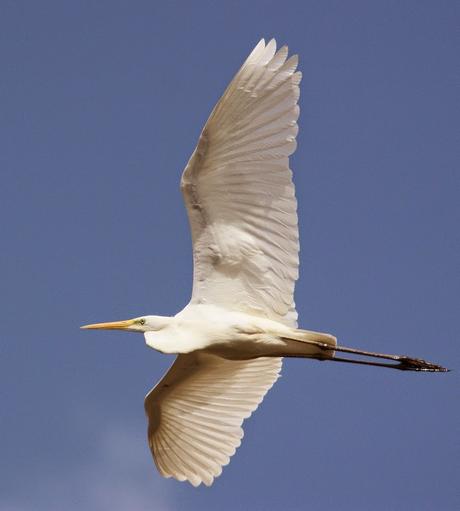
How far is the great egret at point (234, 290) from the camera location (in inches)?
446

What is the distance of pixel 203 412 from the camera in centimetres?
1340

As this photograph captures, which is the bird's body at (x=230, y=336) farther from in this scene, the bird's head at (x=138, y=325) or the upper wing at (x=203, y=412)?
the upper wing at (x=203, y=412)

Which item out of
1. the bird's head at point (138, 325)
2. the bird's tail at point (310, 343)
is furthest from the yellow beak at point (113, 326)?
the bird's tail at point (310, 343)

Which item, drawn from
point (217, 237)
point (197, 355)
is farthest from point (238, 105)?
point (197, 355)

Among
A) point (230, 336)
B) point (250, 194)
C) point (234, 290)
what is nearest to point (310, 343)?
point (230, 336)

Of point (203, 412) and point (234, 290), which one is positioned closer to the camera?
point (234, 290)

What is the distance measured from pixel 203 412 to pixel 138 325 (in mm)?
1461

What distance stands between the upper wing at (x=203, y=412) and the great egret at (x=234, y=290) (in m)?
0.01

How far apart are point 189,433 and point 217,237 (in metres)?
2.70

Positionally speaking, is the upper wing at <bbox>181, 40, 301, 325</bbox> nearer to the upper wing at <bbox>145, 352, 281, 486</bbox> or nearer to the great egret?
the great egret

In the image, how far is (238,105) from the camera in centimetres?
1133

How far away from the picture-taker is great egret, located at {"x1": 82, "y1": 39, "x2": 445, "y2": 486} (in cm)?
1133

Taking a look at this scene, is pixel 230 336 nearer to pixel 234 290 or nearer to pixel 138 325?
pixel 234 290

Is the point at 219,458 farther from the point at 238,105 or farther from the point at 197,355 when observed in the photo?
the point at 238,105
